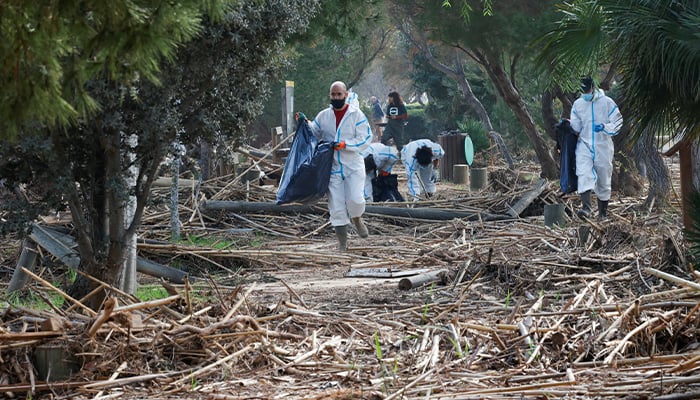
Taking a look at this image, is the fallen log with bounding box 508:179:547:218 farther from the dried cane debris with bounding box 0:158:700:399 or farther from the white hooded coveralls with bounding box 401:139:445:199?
the dried cane debris with bounding box 0:158:700:399

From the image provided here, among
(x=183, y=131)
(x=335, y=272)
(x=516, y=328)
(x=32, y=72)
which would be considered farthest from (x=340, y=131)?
(x=32, y=72)

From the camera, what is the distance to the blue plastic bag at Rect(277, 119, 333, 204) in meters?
11.7

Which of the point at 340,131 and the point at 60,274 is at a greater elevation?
the point at 340,131

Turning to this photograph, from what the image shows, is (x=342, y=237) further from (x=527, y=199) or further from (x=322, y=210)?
(x=527, y=199)

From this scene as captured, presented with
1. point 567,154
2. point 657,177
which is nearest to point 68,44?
point 567,154

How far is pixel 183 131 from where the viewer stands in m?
7.24

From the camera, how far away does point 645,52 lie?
6883mm

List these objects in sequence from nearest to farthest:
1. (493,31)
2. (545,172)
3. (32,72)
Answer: (32,72) → (493,31) → (545,172)

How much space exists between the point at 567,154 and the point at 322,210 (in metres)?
3.61

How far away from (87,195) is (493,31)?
1165 centimetres

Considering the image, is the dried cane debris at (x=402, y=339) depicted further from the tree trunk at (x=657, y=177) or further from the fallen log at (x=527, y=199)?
the tree trunk at (x=657, y=177)

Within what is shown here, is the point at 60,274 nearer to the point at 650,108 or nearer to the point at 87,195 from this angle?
the point at 87,195

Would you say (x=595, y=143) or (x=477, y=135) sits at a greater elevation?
(x=477, y=135)

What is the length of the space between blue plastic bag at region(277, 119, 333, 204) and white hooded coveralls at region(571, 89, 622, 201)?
4.19 metres
